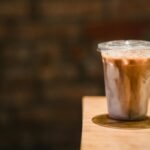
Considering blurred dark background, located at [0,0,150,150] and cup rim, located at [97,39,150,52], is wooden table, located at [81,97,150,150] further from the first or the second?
blurred dark background, located at [0,0,150,150]

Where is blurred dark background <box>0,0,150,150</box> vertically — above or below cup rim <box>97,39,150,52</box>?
below

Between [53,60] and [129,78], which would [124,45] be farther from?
[53,60]

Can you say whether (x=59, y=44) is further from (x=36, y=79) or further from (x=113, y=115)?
(x=113, y=115)

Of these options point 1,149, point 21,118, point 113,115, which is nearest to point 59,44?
point 21,118

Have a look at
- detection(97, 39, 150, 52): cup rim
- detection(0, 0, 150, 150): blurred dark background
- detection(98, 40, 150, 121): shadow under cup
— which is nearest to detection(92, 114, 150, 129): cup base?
detection(98, 40, 150, 121): shadow under cup

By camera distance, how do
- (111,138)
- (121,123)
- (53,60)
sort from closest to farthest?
(111,138), (121,123), (53,60)

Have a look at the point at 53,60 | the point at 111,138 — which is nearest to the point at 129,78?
the point at 111,138
